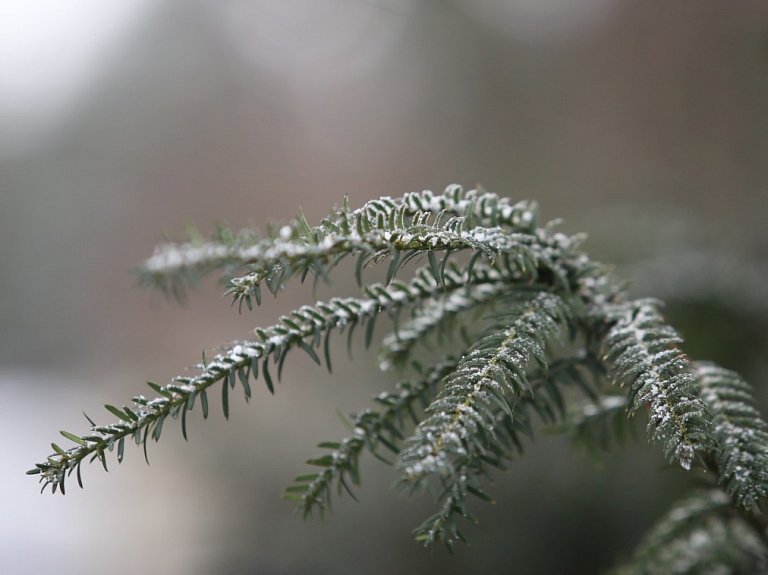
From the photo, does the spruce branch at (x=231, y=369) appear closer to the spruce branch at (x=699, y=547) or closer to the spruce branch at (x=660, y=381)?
the spruce branch at (x=660, y=381)

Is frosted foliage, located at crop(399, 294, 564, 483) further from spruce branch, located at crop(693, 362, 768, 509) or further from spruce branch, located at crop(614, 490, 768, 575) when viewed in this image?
spruce branch, located at crop(614, 490, 768, 575)

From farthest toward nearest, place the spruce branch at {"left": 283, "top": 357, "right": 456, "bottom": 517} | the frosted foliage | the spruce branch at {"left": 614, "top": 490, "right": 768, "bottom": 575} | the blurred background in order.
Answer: the blurred background, the spruce branch at {"left": 614, "top": 490, "right": 768, "bottom": 575}, the spruce branch at {"left": 283, "top": 357, "right": 456, "bottom": 517}, the frosted foliage

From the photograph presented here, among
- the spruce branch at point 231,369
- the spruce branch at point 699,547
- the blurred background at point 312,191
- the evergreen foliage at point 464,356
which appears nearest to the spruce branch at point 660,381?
the evergreen foliage at point 464,356

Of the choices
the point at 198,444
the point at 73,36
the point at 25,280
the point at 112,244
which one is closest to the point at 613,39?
the point at 198,444

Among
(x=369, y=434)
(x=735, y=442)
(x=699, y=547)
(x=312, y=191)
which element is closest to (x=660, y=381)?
(x=735, y=442)

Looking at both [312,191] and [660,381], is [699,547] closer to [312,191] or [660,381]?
[660,381]

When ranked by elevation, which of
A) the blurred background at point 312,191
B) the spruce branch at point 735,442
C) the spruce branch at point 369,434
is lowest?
the spruce branch at point 735,442

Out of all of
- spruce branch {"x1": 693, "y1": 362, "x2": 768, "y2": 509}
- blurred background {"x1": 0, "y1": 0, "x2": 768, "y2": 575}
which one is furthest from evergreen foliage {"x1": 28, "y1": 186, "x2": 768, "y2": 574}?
blurred background {"x1": 0, "y1": 0, "x2": 768, "y2": 575}
